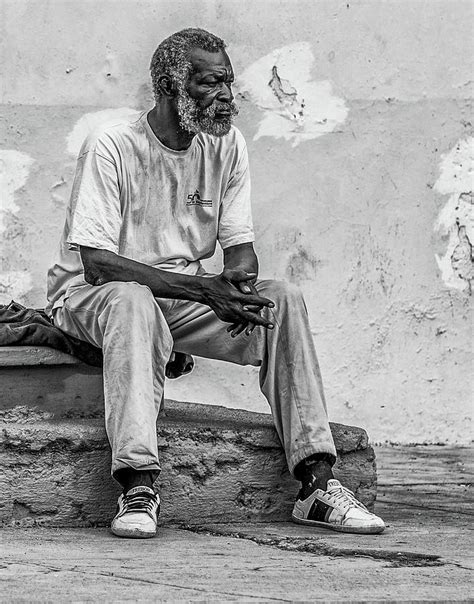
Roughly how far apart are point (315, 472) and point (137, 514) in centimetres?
63

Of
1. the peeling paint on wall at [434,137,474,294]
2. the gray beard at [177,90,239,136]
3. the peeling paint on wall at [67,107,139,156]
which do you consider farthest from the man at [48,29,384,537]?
the peeling paint on wall at [434,137,474,294]

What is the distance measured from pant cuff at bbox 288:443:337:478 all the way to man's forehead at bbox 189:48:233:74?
1.26 meters

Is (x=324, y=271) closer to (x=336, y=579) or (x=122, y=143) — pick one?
(x=122, y=143)

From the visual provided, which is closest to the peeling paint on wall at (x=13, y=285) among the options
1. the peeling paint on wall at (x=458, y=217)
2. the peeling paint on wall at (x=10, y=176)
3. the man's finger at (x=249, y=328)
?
the peeling paint on wall at (x=10, y=176)

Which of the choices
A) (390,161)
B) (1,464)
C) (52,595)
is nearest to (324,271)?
(390,161)

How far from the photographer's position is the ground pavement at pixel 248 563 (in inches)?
108

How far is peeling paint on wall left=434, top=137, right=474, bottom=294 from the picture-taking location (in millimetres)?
6031

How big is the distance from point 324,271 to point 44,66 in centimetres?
161

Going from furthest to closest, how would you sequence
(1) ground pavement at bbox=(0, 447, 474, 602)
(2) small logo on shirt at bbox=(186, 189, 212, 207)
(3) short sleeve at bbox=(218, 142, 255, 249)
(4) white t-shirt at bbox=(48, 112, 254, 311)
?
1. (3) short sleeve at bbox=(218, 142, 255, 249)
2. (2) small logo on shirt at bbox=(186, 189, 212, 207)
3. (4) white t-shirt at bbox=(48, 112, 254, 311)
4. (1) ground pavement at bbox=(0, 447, 474, 602)

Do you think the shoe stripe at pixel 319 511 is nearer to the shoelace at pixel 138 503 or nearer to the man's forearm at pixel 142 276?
the shoelace at pixel 138 503

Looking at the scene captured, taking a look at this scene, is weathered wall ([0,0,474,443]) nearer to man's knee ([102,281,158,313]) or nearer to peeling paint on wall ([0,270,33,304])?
peeling paint on wall ([0,270,33,304])

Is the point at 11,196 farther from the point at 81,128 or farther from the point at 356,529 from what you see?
the point at 356,529

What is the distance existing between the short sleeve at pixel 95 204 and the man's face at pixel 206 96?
0.30 metres

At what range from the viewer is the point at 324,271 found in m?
5.97
